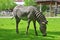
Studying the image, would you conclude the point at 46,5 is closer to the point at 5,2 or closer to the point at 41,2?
the point at 41,2

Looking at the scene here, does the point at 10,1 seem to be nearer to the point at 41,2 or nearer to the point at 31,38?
the point at 41,2

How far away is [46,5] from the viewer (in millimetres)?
83875

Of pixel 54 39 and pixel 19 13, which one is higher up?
pixel 19 13

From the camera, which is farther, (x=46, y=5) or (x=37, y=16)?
(x=46, y=5)

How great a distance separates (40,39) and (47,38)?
29.6 inches

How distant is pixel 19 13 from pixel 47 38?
2.89 m

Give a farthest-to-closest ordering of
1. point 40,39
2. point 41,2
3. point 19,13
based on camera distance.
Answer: point 41,2
point 19,13
point 40,39

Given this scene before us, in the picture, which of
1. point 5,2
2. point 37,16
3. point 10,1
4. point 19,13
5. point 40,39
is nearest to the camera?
point 40,39

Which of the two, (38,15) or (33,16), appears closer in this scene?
(38,15)

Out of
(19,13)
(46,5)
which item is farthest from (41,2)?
(19,13)

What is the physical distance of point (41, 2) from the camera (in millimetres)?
85938

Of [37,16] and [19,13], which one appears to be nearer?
[37,16]

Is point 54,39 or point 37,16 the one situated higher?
point 37,16

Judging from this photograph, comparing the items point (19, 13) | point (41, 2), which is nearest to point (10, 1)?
point (41, 2)
